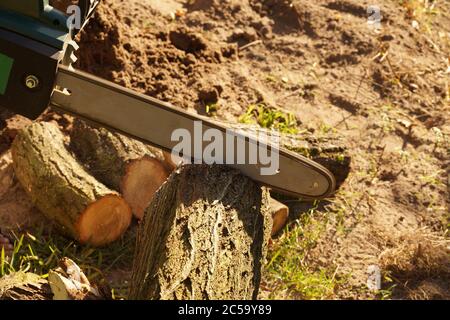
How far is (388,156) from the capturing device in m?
4.75

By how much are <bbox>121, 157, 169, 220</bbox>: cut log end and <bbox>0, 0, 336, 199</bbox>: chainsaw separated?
452 millimetres

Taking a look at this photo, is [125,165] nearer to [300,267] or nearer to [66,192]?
[66,192]

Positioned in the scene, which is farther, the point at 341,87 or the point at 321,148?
the point at 341,87

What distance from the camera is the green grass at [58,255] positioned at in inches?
153

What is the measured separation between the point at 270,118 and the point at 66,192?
140cm

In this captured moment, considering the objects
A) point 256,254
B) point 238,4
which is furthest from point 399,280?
point 238,4

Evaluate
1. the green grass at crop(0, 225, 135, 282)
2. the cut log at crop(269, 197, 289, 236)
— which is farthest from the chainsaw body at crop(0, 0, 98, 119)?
the cut log at crop(269, 197, 289, 236)

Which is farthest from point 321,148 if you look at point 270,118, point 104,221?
point 104,221

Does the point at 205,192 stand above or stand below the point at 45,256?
above

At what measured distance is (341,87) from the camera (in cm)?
517

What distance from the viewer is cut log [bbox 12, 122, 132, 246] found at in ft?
12.9

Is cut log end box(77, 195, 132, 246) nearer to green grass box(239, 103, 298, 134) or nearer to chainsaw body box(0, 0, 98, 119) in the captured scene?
chainsaw body box(0, 0, 98, 119)
